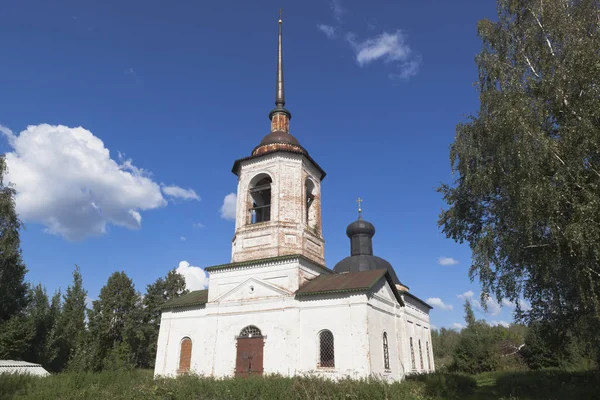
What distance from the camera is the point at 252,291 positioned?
17172mm

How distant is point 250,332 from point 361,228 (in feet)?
37.1

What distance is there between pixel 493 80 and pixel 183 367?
52.7 feet

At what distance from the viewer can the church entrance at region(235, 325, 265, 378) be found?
16062mm

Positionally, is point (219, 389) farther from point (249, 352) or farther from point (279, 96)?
point (279, 96)

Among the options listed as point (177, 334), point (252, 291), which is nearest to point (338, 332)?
point (252, 291)

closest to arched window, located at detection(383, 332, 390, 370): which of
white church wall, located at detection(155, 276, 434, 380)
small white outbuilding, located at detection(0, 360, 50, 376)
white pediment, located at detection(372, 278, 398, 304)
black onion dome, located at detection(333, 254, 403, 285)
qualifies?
white church wall, located at detection(155, 276, 434, 380)

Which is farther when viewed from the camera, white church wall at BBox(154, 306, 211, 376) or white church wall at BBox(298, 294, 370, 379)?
white church wall at BBox(154, 306, 211, 376)

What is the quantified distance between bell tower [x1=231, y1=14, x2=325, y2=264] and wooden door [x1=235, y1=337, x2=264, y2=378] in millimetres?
3298

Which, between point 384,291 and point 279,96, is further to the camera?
point 279,96

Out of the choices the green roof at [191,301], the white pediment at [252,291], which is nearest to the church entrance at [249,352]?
the white pediment at [252,291]

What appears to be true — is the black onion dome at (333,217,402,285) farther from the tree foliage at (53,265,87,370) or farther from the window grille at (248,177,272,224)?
the tree foliage at (53,265,87,370)

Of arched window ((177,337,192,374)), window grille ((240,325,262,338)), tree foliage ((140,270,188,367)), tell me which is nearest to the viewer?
window grille ((240,325,262,338))

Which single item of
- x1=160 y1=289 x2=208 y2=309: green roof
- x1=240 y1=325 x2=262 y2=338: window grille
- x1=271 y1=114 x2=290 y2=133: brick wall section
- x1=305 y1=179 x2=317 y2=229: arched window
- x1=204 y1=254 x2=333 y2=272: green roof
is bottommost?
x1=240 y1=325 x2=262 y2=338: window grille

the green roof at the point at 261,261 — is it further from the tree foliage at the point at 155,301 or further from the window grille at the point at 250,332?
the tree foliage at the point at 155,301
